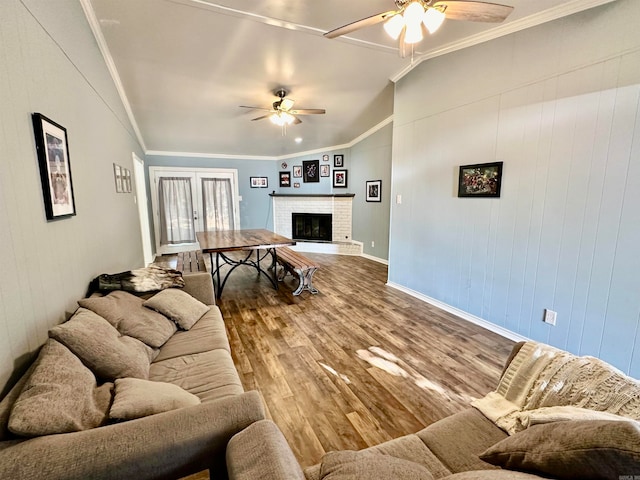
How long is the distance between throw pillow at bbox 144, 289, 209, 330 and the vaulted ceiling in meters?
2.36

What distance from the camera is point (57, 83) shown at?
1.63 metres

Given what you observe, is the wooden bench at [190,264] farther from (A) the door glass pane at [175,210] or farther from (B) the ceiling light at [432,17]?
(B) the ceiling light at [432,17]

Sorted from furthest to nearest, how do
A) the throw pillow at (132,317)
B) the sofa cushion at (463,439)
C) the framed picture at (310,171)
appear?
the framed picture at (310,171)
the throw pillow at (132,317)
the sofa cushion at (463,439)

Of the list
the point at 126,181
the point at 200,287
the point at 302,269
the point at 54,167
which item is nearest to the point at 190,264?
the point at 126,181

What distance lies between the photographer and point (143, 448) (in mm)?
849

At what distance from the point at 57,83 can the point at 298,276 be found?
9.59 ft

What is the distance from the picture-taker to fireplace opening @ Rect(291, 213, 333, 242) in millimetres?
6930

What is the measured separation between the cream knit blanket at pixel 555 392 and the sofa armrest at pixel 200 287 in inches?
81.6

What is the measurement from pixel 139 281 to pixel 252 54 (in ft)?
8.74

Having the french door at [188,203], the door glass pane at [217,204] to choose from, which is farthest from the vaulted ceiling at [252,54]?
the door glass pane at [217,204]

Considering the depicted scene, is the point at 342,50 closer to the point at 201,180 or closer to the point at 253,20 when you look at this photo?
the point at 253,20

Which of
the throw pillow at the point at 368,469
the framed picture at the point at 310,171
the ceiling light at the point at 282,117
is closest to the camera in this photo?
the throw pillow at the point at 368,469

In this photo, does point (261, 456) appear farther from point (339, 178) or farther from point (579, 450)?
point (339, 178)

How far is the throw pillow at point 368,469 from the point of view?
0.70 meters
